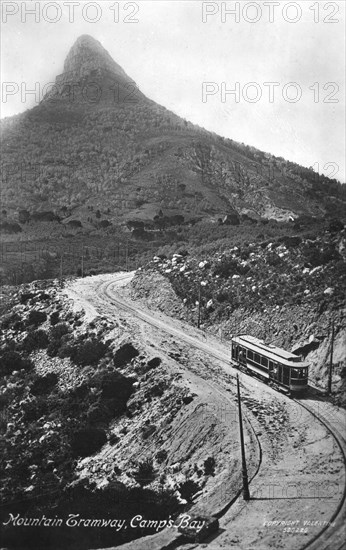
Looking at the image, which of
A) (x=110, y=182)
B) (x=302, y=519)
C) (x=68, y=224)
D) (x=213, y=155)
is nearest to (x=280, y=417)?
(x=302, y=519)

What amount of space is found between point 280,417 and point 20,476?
59.0ft

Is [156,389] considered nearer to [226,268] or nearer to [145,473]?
[145,473]

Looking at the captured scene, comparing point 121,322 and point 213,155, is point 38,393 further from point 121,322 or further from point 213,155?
point 213,155

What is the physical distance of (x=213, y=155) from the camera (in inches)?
7751

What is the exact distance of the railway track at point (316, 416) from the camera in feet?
70.0

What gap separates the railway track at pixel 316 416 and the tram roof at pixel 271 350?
2.56 m

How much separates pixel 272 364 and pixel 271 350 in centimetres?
140

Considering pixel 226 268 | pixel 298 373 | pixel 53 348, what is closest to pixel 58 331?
pixel 53 348

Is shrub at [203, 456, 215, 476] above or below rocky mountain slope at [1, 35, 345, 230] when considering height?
below

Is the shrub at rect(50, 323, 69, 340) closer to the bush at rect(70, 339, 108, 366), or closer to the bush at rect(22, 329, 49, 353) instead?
the bush at rect(22, 329, 49, 353)

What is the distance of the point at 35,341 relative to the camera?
54.8 metres

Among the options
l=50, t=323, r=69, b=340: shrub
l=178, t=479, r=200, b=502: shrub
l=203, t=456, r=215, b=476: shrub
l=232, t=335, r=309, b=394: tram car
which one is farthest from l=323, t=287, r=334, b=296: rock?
l=50, t=323, r=69, b=340: shrub

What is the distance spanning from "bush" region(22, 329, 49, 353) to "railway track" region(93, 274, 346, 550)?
34.3 feet

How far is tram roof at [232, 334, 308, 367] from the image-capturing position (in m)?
37.9
